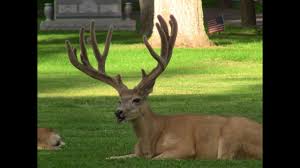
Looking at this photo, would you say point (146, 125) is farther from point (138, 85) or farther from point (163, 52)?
point (163, 52)

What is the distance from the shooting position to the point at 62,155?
8812mm

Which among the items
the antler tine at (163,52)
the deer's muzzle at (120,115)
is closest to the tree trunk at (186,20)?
the antler tine at (163,52)

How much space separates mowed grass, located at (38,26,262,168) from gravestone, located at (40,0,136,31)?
4.22 m

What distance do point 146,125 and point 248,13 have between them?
33472 mm

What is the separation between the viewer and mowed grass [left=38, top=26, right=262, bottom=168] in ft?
29.4

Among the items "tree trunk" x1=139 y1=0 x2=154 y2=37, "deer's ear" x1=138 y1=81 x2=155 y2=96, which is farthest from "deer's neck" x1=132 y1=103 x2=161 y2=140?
"tree trunk" x1=139 y1=0 x2=154 y2=37

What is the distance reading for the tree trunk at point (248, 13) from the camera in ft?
135

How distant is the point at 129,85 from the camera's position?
63.0ft

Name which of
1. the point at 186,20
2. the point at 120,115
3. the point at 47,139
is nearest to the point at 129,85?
the point at 186,20
